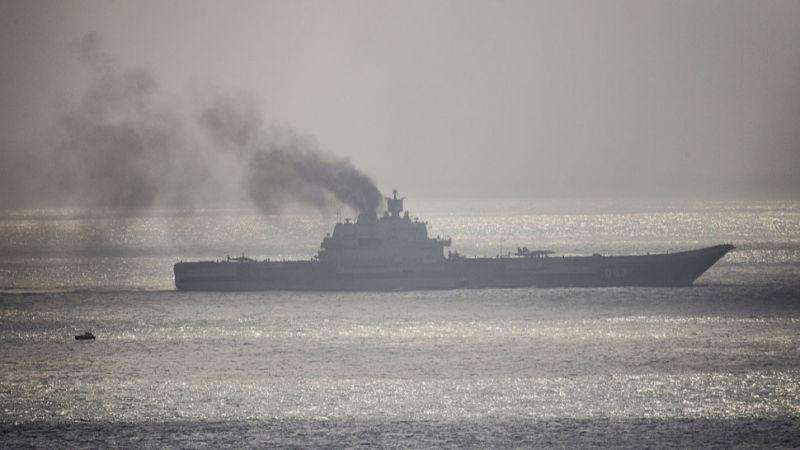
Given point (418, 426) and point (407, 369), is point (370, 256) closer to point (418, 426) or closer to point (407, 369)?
point (407, 369)

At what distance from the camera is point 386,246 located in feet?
254

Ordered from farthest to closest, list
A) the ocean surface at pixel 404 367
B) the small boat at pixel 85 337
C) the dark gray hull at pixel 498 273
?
the dark gray hull at pixel 498 273 < the small boat at pixel 85 337 < the ocean surface at pixel 404 367

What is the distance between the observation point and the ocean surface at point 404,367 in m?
38.7

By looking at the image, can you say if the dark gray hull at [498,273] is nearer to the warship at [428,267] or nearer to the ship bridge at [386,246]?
the warship at [428,267]

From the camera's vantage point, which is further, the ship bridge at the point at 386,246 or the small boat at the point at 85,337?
the ship bridge at the point at 386,246

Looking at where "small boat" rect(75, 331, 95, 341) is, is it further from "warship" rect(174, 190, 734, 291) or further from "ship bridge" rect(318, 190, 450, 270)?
"ship bridge" rect(318, 190, 450, 270)

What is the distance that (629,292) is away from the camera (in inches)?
3022

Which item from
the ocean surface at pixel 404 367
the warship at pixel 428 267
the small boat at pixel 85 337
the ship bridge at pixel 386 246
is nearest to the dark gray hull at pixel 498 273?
the warship at pixel 428 267

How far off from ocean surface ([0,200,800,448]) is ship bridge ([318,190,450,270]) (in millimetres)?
2284

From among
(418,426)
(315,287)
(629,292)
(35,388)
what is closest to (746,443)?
(418,426)

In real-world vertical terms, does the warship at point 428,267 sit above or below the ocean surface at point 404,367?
above

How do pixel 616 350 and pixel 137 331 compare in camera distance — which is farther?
pixel 137 331

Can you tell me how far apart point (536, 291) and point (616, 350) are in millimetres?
24049

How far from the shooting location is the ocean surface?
127ft
